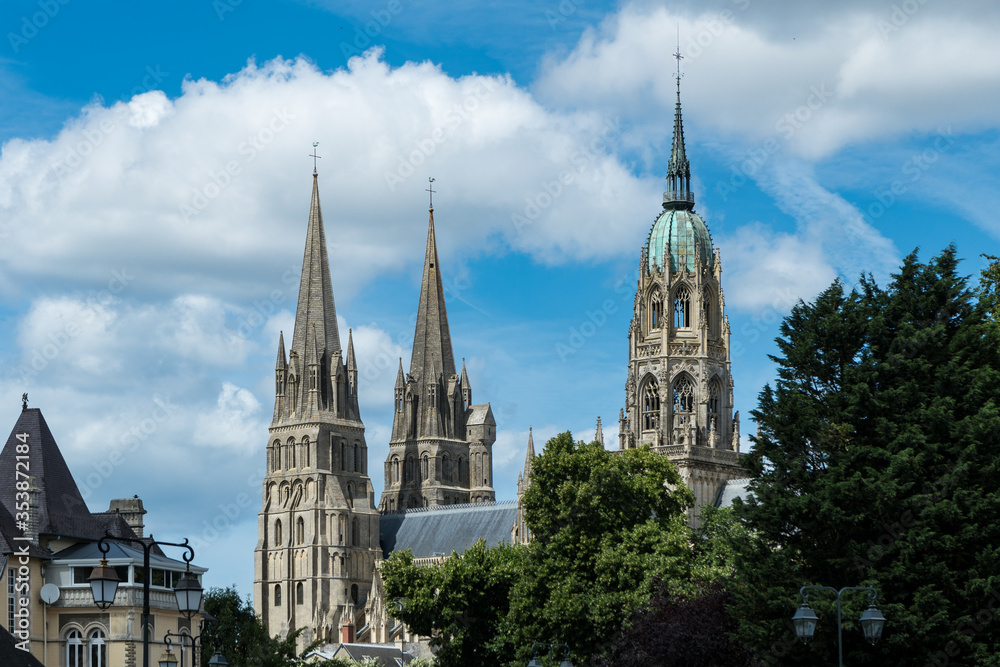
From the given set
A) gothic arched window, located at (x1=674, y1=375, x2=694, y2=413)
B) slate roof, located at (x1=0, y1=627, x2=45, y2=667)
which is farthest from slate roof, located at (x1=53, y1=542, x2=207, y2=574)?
gothic arched window, located at (x1=674, y1=375, x2=694, y2=413)

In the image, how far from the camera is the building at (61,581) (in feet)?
213

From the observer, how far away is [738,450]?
12450 cm

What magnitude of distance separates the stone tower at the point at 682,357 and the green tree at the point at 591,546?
A: 48359 mm

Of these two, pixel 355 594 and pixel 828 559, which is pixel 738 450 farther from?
pixel 828 559

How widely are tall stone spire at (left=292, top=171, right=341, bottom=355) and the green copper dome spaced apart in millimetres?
35683

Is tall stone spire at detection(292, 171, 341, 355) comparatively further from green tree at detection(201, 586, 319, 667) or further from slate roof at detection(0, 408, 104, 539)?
slate roof at detection(0, 408, 104, 539)

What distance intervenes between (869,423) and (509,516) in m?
102

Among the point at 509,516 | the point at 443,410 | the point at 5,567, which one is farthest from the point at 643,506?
the point at 443,410

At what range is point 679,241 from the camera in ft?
413

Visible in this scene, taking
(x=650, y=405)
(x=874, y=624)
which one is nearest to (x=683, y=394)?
(x=650, y=405)

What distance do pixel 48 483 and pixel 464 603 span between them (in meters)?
18.2

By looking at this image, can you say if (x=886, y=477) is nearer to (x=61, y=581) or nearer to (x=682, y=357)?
(x=61, y=581)

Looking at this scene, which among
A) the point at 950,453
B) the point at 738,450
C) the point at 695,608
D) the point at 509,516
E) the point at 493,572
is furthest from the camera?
the point at 509,516

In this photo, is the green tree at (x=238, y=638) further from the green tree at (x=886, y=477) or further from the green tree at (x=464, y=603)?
the green tree at (x=886, y=477)
